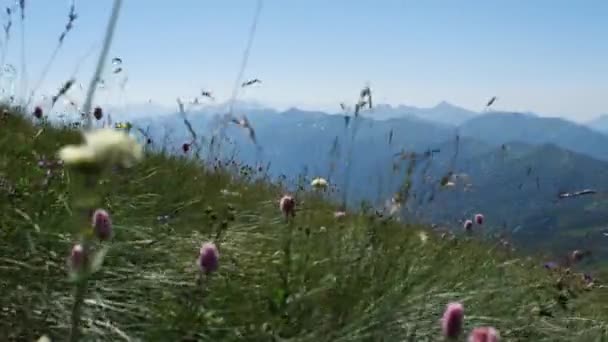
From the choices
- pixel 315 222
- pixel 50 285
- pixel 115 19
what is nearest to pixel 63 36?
pixel 315 222

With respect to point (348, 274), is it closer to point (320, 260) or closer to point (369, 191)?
point (320, 260)

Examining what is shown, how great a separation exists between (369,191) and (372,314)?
3.74 m

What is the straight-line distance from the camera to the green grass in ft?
8.13

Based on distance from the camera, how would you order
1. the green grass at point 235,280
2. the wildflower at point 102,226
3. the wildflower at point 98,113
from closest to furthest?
1. the wildflower at point 102,226
2. the green grass at point 235,280
3. the wildflower at point 98,113

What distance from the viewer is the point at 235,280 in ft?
10.1

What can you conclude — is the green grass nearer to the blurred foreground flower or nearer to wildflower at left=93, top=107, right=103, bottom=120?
the blurred foreground flower

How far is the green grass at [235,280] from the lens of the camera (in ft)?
8.13

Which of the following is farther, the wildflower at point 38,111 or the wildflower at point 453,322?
the wildflower at point 38,111

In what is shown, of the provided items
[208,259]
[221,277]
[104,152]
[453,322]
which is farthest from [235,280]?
[104,152]

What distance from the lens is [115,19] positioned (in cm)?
127

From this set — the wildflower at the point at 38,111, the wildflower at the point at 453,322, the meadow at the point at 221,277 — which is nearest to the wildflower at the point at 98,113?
the wildflower at the point at 38,111

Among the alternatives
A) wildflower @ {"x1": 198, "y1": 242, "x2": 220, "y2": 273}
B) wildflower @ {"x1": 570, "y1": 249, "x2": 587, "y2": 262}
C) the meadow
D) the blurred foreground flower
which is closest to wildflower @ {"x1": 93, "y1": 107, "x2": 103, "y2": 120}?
the meadow

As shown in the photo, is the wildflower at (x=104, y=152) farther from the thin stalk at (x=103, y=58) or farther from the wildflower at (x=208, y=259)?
the wildflower at (x=208, y=259)

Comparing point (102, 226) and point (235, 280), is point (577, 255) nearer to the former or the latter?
point (235, 280)
